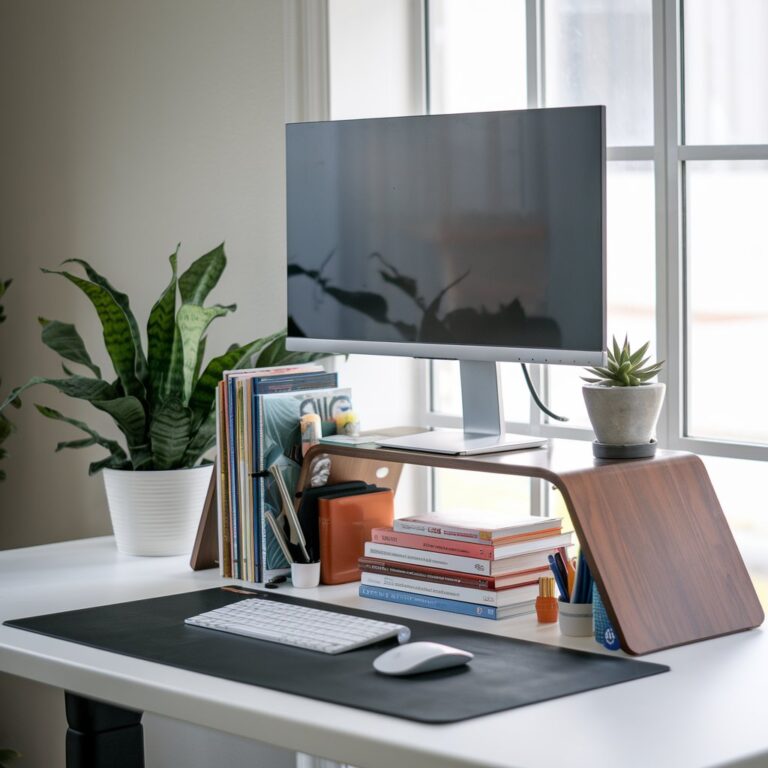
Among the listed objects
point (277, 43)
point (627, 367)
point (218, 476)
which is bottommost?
point (218, 476)

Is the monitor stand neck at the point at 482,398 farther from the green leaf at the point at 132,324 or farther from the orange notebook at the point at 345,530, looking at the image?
the green leaf at the point at 132,324

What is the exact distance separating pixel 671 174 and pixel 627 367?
1.46 ft

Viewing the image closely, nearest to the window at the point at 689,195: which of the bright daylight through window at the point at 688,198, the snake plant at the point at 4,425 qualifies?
the bright daylight through window at the point at 688,198

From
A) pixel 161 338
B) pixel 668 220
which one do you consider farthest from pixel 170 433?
pixel 668 220

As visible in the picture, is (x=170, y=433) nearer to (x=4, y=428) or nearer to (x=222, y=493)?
(x=222, y=493)

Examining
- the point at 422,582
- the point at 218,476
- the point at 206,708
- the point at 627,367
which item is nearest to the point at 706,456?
the point at 627,367

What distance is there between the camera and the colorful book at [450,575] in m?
1.73

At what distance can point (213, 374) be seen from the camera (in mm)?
2193

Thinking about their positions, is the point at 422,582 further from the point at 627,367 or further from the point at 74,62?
the point at 74,62

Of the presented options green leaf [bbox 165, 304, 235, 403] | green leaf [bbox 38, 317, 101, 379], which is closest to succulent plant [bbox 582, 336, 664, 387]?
green leaf [bbox 165, 304, 235, 403]

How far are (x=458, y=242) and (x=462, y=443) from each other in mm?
288

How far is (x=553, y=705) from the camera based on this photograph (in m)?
1.33

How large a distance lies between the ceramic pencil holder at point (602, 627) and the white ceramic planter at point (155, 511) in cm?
85

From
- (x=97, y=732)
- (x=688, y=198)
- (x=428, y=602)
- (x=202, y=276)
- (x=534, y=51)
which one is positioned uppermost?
(x=534, y=51)
